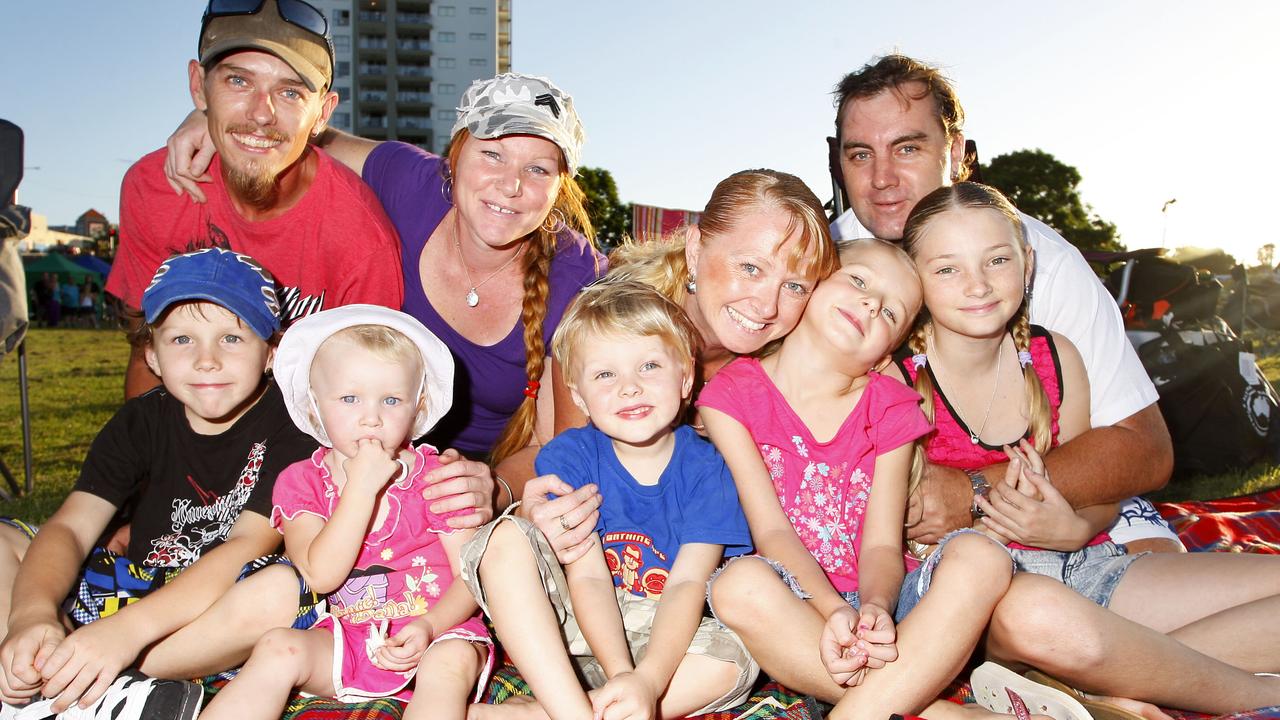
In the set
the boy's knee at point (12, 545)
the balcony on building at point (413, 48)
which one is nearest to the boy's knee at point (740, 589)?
the boy's knee at point (12, 545)

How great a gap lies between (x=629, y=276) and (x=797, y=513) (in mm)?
961

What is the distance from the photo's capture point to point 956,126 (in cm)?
365

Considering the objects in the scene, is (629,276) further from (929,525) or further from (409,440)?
(929,525)

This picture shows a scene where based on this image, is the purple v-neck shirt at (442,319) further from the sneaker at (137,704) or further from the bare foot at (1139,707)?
the bare foot at (1139,707)

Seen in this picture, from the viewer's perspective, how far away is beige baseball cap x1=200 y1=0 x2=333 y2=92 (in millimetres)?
2951

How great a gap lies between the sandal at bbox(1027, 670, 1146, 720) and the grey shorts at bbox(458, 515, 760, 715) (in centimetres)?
72

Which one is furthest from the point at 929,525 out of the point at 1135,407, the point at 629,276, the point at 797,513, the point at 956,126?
the point at 956,126

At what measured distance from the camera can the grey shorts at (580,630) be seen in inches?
86.8

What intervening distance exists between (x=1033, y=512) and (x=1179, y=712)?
599 mm

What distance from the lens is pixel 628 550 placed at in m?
2.43

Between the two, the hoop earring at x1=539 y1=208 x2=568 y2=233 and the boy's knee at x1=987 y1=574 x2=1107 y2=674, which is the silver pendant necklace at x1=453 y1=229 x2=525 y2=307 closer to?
the hoop earring at x1=539 y1=208 x2=568 y2=233

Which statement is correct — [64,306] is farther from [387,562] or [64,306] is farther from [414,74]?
[414,74]

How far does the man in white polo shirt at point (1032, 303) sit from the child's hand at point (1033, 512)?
0.14m

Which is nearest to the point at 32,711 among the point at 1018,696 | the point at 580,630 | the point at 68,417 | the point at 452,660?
the point at 452,660
